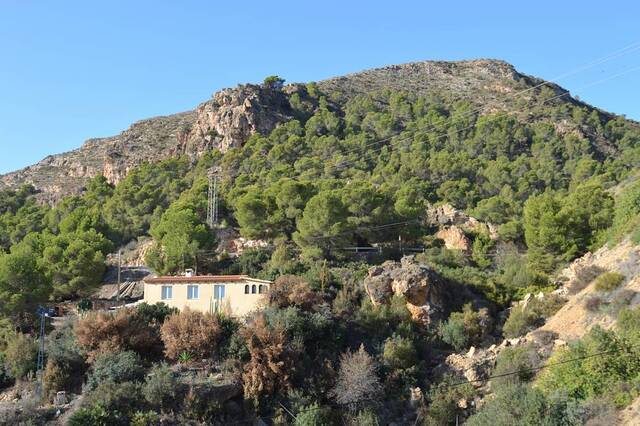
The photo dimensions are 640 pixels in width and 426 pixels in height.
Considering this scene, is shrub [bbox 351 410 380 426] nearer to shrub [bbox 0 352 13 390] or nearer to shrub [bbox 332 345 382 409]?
shrub [bbox 332 345 382 409]

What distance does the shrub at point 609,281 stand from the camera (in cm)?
2331

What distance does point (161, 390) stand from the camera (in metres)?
21.9

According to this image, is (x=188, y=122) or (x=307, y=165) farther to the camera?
(x=188, y=122)

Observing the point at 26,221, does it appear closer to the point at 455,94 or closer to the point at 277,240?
the point at 277,240

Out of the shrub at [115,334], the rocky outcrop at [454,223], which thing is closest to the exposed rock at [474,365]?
the shrub at [115,334]

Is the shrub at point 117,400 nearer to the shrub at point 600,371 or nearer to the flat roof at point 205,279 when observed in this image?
the flat roof at point 205,279

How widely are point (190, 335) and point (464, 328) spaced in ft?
36.8

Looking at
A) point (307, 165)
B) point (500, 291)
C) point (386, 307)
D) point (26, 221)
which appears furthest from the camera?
point (307, 165)

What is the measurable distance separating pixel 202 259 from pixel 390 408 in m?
14.9

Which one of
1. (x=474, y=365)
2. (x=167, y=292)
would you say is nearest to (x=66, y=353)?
(x=167, y=292)

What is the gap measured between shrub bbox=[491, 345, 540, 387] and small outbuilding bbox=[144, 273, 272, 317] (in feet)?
33.9

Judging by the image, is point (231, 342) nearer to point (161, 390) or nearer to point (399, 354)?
point (161, 390)

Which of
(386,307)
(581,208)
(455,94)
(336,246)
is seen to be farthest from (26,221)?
(455,94)

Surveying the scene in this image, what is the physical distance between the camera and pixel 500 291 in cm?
2989
